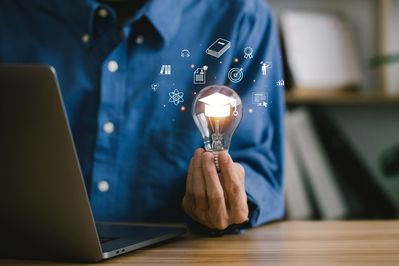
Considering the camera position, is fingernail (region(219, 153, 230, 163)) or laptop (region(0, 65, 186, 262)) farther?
fingernail (region(219, 153, 230, 163))

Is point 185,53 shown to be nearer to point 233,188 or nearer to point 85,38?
point 233,188

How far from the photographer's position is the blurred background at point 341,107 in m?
1.25

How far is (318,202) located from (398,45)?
2.27ft

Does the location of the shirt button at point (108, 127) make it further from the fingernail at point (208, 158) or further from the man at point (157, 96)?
the fingernail at point (208, 158)

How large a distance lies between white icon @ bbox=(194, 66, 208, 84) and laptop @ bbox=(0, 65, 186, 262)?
20 cm

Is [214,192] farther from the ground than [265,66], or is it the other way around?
[265,66]

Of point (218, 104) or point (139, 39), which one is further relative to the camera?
point (139, 39)

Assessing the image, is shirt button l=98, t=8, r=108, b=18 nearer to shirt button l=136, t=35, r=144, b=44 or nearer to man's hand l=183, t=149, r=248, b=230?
shirt button l=136, t=35, r=144, b=44

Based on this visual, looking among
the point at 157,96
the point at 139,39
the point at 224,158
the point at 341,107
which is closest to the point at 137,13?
the point at 139,39

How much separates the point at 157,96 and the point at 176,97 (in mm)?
198

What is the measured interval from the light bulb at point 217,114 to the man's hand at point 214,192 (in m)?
0.01

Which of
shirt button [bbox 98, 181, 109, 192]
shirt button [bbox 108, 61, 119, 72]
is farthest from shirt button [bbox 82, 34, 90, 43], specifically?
shirt button [bbox 98, 181, 109, 192]

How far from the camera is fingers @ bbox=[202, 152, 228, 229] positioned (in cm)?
41

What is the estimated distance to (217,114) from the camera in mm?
429
